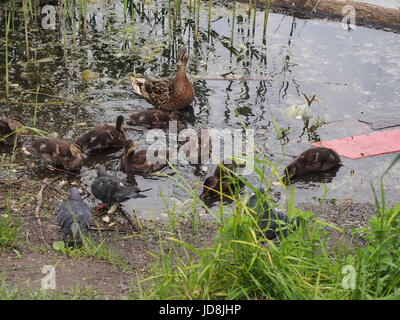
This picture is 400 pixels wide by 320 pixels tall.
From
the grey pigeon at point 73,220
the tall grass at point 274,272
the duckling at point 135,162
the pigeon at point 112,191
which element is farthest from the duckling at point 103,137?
the tall grass at point 274,272

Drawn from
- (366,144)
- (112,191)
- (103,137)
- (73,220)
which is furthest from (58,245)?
(366,144)

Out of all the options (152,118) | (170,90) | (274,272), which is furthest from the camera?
(170,90)

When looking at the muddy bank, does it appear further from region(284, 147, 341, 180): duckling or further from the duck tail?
region(284, 147, 341, 180): duckling

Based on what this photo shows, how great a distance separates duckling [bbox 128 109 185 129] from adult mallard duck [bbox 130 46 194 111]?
0.28 meters

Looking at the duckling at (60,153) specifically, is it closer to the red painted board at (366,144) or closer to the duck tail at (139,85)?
the duck tail at (139,85)

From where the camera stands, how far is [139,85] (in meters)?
5.91

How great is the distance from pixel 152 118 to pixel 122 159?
0.69 m

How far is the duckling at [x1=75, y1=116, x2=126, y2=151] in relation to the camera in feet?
16.3

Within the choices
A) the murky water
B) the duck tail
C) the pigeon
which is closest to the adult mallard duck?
the duck tail

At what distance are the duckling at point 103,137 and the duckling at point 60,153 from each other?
209mm

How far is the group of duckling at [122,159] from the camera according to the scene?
3.79 meters

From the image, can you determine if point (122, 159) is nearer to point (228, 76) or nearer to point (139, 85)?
point (139, 85)

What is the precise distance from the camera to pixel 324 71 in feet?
21.2
